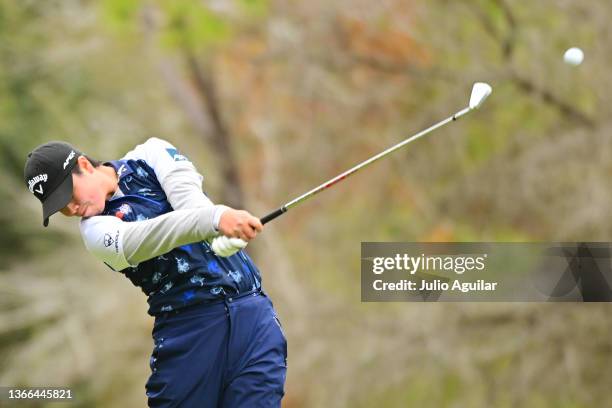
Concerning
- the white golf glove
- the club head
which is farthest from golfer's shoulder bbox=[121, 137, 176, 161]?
the club head

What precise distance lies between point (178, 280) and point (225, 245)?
42cm

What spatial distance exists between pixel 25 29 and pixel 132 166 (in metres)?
12.4

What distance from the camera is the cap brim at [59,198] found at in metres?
4.00

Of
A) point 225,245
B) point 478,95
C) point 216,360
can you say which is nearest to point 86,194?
point 225,245

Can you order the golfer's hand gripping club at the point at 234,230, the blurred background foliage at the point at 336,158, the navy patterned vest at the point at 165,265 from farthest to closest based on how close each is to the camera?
1. the blurred background foliage at the point at 336,158
2. the navy patterned vest at the point at 165,265
3. the golfer's hand gripping club at the point at 234,230

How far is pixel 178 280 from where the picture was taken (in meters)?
4.13

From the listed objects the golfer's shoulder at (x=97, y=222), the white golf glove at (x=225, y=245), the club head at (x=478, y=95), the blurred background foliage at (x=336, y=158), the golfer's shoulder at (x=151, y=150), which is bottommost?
the white golf glove at (x=225, y=245)

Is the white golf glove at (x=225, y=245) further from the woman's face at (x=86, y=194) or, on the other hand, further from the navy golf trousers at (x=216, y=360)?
the woman's face at (x=86, y=194)

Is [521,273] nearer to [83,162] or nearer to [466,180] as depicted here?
[466,180]

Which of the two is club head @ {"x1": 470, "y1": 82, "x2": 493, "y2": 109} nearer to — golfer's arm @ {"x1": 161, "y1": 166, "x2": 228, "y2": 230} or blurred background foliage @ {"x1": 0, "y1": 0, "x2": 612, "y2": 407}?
golfer's arm @ {"x1": 161, "y1": 166, "x2": 228, "y2": 230}

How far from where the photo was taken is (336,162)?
47.5 feet

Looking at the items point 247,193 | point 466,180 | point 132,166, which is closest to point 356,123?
point 466,180

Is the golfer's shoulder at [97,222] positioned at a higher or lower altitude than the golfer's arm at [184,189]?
lower

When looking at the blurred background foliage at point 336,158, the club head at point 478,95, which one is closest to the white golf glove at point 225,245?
the club head at point 478,95
